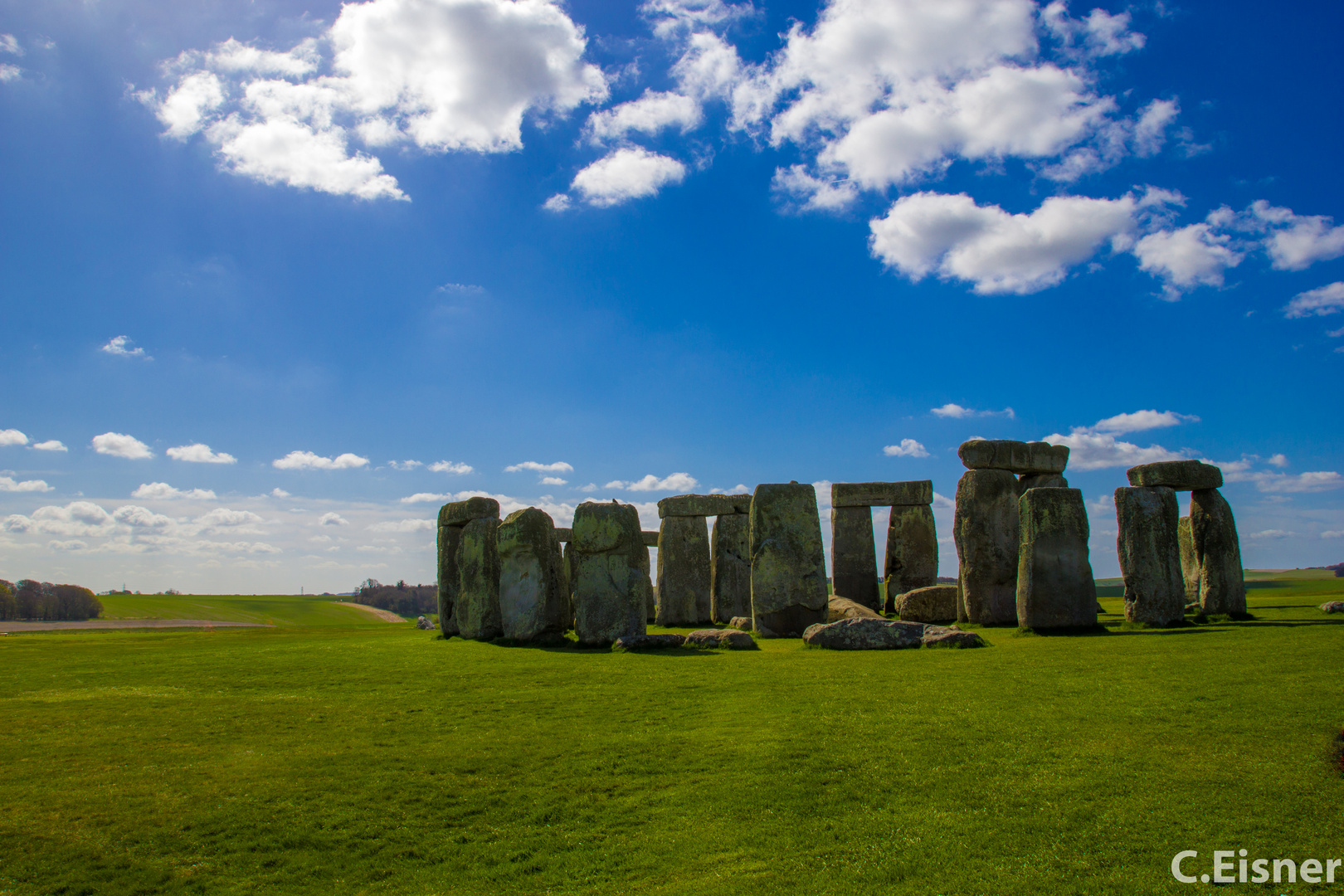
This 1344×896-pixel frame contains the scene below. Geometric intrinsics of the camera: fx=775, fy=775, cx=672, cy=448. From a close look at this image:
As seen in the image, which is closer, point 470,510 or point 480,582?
point 480,582

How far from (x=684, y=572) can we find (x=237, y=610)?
150 ft

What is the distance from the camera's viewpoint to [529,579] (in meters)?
14.7

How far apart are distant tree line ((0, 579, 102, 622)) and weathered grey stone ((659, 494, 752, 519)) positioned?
40.1m

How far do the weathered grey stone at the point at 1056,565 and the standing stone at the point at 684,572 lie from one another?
398 inches

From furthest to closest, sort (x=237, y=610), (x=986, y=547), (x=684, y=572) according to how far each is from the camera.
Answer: (x=237, y=610) < (x=684, y=572) < (x=986, y=547)

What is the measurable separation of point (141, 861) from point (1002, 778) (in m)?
5.39

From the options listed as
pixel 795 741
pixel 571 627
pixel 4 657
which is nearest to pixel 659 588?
pixel 571 627

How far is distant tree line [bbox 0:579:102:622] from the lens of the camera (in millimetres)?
43625

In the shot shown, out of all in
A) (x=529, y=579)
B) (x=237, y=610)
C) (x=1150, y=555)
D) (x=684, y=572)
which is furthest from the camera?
(x=237, y=610)

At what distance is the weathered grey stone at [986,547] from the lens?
16016mm

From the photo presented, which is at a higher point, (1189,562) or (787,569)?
(787,569)

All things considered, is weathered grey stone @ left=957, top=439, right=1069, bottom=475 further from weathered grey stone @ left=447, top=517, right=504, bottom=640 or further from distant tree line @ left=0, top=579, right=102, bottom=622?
distant tree line @ left=0, top=579, right=102, bottom=622

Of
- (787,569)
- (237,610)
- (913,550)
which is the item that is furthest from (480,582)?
(237,610)

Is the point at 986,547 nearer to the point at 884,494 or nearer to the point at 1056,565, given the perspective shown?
the point at 1056,565
